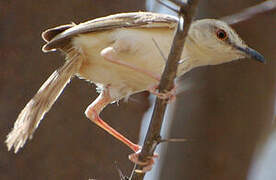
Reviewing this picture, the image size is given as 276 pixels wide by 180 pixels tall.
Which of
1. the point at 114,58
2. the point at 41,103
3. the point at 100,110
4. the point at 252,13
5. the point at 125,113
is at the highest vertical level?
the point at 252,13

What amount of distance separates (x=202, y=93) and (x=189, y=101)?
0.13 meters

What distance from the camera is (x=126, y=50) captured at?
13.6ft

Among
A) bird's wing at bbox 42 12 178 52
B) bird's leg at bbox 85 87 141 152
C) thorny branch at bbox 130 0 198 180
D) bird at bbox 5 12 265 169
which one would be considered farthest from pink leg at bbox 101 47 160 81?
thorny branch at bbox 130 0 198 180

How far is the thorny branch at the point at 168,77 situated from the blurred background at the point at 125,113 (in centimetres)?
146

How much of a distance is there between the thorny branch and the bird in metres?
0.99

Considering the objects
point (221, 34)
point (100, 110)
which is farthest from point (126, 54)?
point (221, 34)

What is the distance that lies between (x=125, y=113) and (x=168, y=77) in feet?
6.14

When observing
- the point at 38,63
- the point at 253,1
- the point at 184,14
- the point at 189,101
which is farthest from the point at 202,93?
Result: the point at 184,14

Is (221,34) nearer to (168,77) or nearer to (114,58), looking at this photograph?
(114,58)

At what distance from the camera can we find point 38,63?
4648 millimetres

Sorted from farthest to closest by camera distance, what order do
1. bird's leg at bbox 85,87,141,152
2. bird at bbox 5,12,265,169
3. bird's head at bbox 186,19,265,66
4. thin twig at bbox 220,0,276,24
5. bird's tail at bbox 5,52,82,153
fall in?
bird's leg at bbox 85,87,141,152 → bird's head at bbox 186,19,265,66 → bird at bbox 5,12,265,169 → bird's tail at bbox 5,52,82,153 → thin twig at bbox 220,0,276,24

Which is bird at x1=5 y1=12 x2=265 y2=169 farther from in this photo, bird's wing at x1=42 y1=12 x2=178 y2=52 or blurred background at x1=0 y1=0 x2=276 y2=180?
blurred background at x1=0 y1=0 x2=276 y2=180

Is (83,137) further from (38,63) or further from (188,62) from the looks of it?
(188,62)

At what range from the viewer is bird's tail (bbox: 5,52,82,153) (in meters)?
3.83
